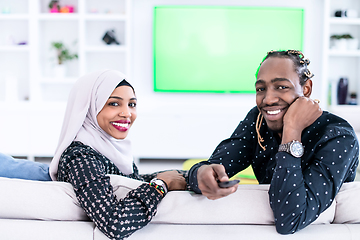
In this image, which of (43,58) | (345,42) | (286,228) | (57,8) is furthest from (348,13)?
(286,228)

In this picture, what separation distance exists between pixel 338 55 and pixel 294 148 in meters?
3.92

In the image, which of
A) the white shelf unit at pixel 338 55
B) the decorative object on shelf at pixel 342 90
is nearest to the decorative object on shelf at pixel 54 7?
the white shelf unit at pixel 338 55

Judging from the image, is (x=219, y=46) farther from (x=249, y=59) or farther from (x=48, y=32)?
(x=48, y=32)

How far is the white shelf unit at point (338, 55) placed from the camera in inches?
169

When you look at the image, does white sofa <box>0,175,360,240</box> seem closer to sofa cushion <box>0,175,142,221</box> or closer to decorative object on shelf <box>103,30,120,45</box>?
sofa cushion <box>0,175,142,221</box>

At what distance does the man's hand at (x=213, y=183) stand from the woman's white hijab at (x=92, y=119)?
535 millimetres

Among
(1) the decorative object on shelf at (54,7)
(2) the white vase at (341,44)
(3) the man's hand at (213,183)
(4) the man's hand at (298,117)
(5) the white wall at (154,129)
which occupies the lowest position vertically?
(5) the white wall at (154,129)

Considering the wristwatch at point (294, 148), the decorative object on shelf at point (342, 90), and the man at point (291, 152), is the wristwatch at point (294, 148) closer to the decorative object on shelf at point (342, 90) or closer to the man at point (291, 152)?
the man at point (291, 152)

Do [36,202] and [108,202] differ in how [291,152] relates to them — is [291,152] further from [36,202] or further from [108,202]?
[36,202]

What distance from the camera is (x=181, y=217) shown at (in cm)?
94

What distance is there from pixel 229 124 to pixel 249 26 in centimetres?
136

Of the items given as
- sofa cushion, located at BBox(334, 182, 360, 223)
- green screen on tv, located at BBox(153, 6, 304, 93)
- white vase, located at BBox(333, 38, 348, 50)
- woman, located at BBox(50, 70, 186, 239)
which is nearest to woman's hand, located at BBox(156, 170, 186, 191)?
woman, located at BBox(50, 70, 186, 239)

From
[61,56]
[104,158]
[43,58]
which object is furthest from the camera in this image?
[43,58]

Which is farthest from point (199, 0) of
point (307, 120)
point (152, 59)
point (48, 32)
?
point (307, 120)
